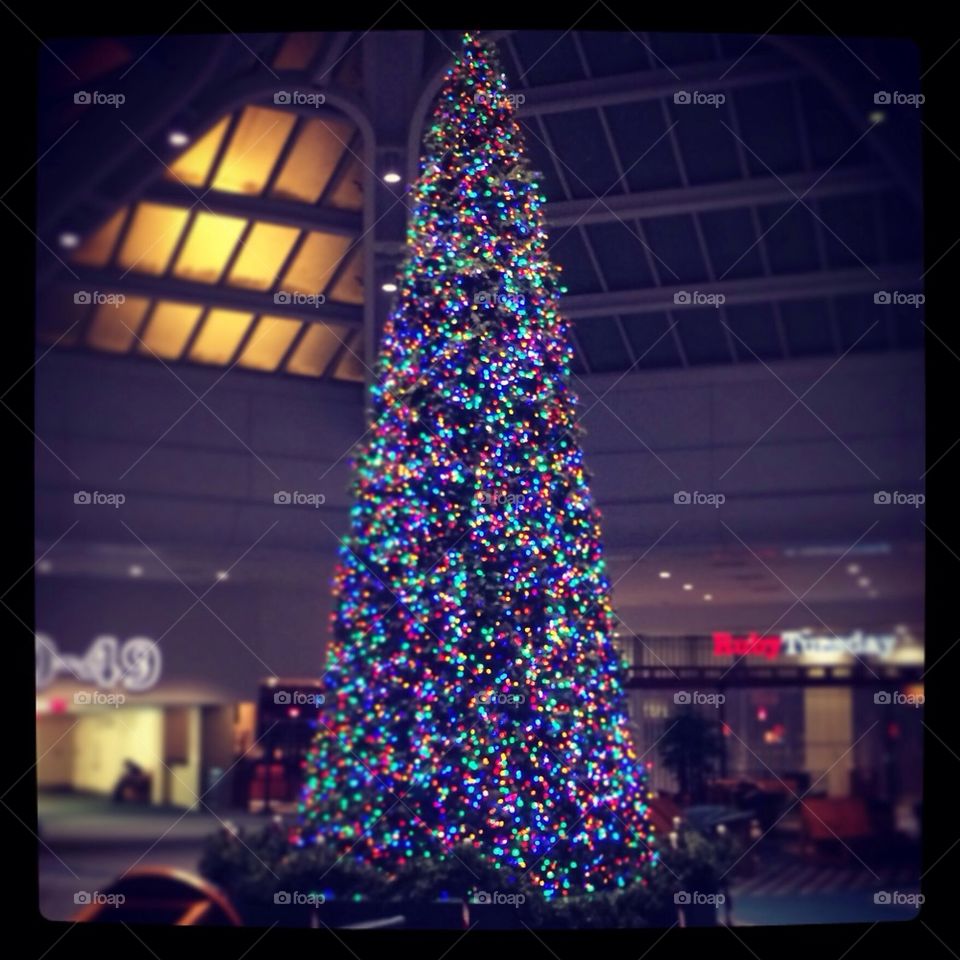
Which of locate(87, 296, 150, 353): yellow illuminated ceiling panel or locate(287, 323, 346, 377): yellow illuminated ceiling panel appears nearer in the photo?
locate(87, 296, 150, 353): yellow illuminated ceiling panel

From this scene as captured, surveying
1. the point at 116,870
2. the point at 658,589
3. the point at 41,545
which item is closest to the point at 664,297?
the point at 658,589

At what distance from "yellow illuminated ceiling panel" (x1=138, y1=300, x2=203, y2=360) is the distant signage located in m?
3.64

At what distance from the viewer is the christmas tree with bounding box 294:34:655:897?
19.7 ft

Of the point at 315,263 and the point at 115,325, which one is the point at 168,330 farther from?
the point at 315,263

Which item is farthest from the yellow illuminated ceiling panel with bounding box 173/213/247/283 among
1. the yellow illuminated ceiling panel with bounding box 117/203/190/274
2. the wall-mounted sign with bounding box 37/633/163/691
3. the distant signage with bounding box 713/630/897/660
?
the distant signage with bounding box 713/630/897/660

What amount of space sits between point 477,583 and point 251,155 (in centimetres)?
291

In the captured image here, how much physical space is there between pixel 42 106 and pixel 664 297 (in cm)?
366

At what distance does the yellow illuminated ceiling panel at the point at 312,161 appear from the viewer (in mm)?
6879

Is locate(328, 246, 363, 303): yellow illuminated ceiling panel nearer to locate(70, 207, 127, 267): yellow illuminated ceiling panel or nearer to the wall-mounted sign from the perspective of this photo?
locate(70, 207, 127, 267): yellow illuminated ceiling panel

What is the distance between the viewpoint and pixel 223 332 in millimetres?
6980

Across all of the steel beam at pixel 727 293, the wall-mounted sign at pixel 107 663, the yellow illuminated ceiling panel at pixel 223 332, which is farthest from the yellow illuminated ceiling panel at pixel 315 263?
the wall-mounted sign at pixel 107 663

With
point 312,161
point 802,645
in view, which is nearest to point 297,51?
point 312,161

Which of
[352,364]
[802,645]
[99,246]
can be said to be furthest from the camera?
[802,645]

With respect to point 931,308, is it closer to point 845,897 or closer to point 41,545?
point 845,897
